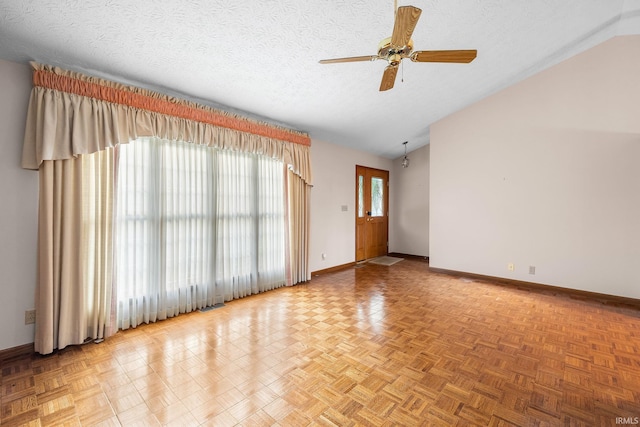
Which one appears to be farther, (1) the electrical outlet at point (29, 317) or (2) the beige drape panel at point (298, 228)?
(2) the beige drape panel at point (298, 228)

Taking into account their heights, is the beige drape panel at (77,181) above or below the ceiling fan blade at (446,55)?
below

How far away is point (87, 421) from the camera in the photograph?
1.57 m

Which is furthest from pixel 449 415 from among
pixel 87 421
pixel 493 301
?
pixel 493 301

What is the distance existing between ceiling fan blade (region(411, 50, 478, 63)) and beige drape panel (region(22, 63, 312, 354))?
103 inches

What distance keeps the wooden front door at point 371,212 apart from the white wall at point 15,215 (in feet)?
16.5

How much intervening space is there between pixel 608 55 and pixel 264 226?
18.3 ft

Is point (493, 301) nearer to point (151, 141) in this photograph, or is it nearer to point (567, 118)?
point (567, 118)

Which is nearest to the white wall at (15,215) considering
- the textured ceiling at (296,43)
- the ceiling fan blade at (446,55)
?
the textured ceiling at (296,43)

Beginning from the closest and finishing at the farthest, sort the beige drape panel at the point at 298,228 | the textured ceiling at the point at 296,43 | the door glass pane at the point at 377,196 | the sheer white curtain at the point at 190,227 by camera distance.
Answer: the textured ceiling at the point at 296,43, the sheer white curtain at the point at 190,227, the beige drape panel at the point at 298,228, the door glass pane at the point at 377,196

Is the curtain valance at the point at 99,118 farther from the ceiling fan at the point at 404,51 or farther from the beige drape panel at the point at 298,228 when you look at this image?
the ceiling fan at the point at 404,51

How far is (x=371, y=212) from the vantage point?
642 cm

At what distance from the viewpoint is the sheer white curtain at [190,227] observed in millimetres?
2766

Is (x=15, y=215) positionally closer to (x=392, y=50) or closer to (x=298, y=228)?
(x=298, y=228)

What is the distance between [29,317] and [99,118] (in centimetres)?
189
